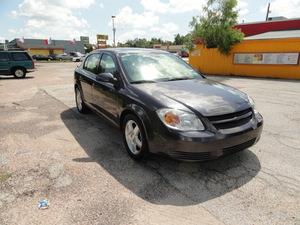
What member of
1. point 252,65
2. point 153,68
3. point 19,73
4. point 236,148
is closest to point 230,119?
point 236,148

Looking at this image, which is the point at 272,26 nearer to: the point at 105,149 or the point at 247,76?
the point at 247,76

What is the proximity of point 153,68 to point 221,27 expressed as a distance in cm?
1517

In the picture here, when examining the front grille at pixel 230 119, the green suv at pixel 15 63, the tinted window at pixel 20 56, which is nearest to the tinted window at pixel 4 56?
the green suv at pixel 15 63

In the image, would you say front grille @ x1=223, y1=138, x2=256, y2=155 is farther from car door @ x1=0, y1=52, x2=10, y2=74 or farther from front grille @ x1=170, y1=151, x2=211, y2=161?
car door @ x1=0, y1=52, x2=10, y2=74

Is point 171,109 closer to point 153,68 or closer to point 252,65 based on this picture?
point 153,68

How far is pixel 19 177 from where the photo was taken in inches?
137

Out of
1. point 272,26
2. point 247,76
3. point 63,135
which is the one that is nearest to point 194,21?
point 247,76

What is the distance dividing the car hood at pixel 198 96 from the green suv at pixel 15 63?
1530cm

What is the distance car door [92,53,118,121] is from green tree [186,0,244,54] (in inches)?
571

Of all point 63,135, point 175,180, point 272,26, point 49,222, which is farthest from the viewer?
point 272,26

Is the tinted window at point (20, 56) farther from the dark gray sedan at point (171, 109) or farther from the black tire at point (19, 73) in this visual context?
the dark gray sedan at point (171, 109)

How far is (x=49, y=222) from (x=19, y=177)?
1.18m

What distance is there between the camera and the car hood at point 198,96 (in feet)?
10.8

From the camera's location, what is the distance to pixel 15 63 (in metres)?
16.5
